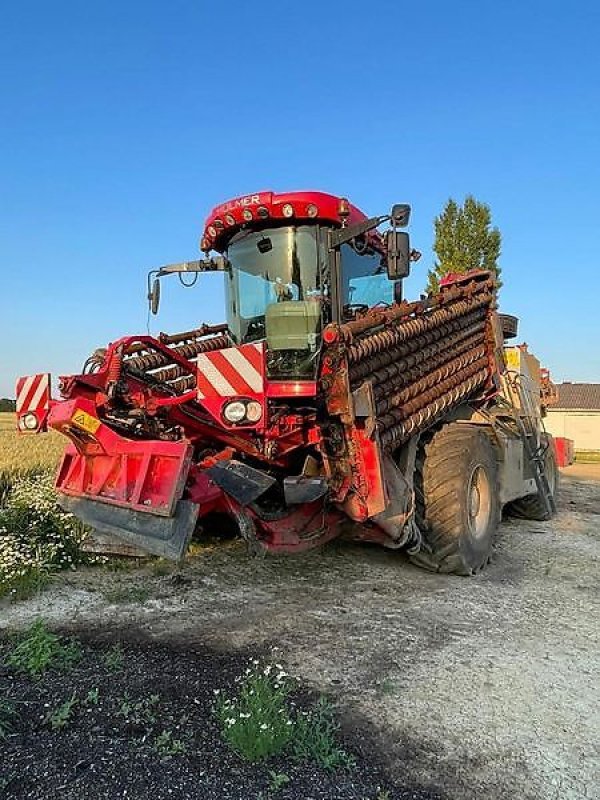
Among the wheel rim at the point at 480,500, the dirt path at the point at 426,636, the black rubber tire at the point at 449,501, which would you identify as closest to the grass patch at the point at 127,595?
the dirt path at the point at 426,636

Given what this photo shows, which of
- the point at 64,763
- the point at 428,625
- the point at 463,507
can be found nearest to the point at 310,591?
the point at 428,625

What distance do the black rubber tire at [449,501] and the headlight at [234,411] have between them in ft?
6.73

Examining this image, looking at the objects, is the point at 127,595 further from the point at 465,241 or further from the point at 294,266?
the point at 465,241

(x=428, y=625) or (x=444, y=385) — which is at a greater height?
(x=444, y=385)

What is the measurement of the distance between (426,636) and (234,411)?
1.81 m

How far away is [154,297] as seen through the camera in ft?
18.1

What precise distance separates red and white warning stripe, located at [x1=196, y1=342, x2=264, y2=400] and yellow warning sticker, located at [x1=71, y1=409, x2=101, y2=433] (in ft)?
2.32

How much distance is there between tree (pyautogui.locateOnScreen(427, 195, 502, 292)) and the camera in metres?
19.0

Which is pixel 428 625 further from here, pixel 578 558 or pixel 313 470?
pixel 578 558

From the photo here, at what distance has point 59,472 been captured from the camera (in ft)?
15.2

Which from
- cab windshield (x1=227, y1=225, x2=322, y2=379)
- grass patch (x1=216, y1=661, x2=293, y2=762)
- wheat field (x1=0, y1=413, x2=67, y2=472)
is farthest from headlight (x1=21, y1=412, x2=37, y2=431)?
wheat field (x1=0, y1=413, x2=67, y2=472)

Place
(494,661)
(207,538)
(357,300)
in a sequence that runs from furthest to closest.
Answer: (207,538), (357,300), (494,661)

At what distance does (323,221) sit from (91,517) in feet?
8.46

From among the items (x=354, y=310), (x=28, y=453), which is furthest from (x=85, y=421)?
(x=28, y=453)
